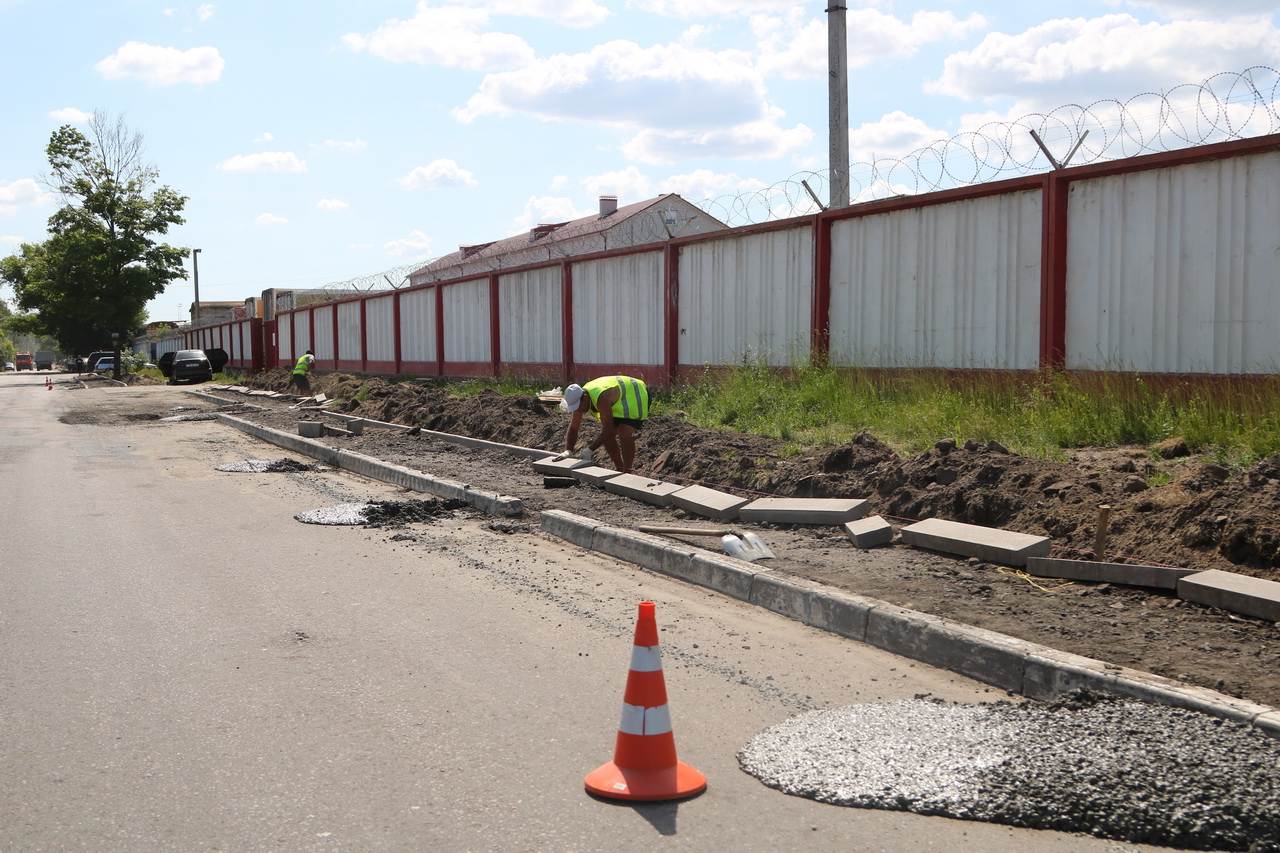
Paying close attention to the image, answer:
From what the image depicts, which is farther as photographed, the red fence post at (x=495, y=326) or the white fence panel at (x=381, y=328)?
the white fence panel at (x=381, y=328)

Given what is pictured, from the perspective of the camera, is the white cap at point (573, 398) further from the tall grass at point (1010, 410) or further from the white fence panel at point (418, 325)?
the white fence panel at point (418, 325)

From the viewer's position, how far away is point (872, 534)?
721 centimetres

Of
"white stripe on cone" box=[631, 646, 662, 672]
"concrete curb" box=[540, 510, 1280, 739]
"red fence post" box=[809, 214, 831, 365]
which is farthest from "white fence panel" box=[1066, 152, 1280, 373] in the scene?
"white stripe on cone" box=[631, 646, 662, 672]

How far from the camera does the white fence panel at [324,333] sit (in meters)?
38.3

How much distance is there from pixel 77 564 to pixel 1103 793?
6783 millimetres

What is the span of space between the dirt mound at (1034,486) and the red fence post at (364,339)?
22.8 metres

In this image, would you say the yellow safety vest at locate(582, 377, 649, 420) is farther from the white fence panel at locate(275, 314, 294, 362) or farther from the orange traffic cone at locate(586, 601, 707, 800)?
the white fence panel at locate(275, 314, 294, 362)

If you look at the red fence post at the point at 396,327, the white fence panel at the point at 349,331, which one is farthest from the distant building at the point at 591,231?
the red fence post at the point at 396,327

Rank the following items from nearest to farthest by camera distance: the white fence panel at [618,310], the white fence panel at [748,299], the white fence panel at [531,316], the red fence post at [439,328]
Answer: the white fence panel at [748,299] < the white fence panel at [618,310] < the white fence panel at [531,316] < the red fence post at [439,328]

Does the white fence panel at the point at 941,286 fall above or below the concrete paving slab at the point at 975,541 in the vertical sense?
above

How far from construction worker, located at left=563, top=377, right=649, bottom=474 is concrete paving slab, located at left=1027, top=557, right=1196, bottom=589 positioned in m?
5.10

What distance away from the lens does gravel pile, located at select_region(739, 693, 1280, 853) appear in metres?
3.32

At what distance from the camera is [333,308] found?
124ft

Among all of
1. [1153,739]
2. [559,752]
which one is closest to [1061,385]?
[1153,739]
